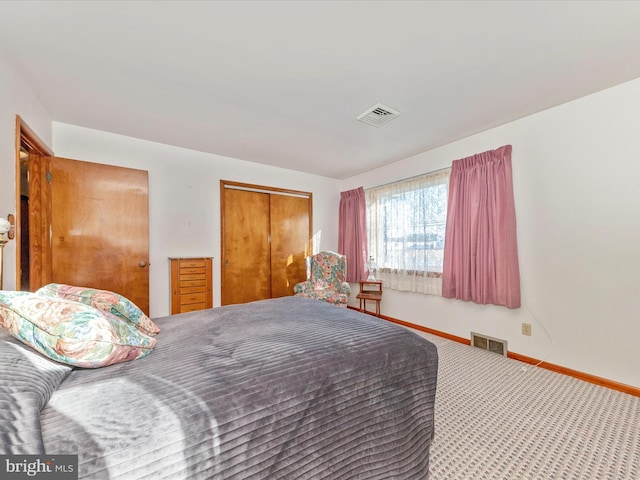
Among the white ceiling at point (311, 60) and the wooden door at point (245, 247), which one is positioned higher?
the white ceiling at point (311, 60)

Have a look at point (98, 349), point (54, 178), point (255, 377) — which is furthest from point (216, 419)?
point (54, 178)

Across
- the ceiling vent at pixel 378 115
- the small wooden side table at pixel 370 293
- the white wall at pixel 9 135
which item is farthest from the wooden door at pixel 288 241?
the white wall at pixel 9 135

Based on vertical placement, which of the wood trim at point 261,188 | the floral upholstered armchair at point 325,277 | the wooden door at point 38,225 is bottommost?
the floral upholstered armchair at point 325,277

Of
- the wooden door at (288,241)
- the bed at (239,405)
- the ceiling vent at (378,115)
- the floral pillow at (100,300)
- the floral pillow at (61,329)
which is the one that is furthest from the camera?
the wooden door at (288,241)

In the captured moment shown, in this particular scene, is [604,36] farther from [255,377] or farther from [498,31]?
[255,377]

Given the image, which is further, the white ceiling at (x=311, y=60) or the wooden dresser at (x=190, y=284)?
the wooden dresser at (x=190, y=284)

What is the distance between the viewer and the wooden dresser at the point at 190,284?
3.12 metres

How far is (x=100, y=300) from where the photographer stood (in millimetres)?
1260

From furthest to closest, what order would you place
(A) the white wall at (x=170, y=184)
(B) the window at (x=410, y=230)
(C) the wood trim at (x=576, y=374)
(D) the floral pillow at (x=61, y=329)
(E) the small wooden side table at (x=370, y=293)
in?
(E) the small wooden side table at (x=370, y=293) < (B) the window at (x=410, y=230) < (A) the white wall at (x=170, y=184) < (C) the wood trim at (x=576, y=374) < (D) the floral pillow at (x=61, y=329)

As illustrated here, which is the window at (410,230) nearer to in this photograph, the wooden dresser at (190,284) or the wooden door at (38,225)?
the wooden dresser at (190,284)

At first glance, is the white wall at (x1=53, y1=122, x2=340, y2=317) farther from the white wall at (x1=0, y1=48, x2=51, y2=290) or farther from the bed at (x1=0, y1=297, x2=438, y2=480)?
the bed at (x1=0, y1=297, x2=438, y2=480)

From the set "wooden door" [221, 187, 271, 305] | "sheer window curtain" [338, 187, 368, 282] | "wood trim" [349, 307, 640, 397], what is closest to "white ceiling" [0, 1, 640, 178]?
"wooden door" [221, 187, 271, 305]

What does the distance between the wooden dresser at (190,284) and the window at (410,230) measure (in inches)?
99.1

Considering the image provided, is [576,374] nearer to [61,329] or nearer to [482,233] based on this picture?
[482,233]
